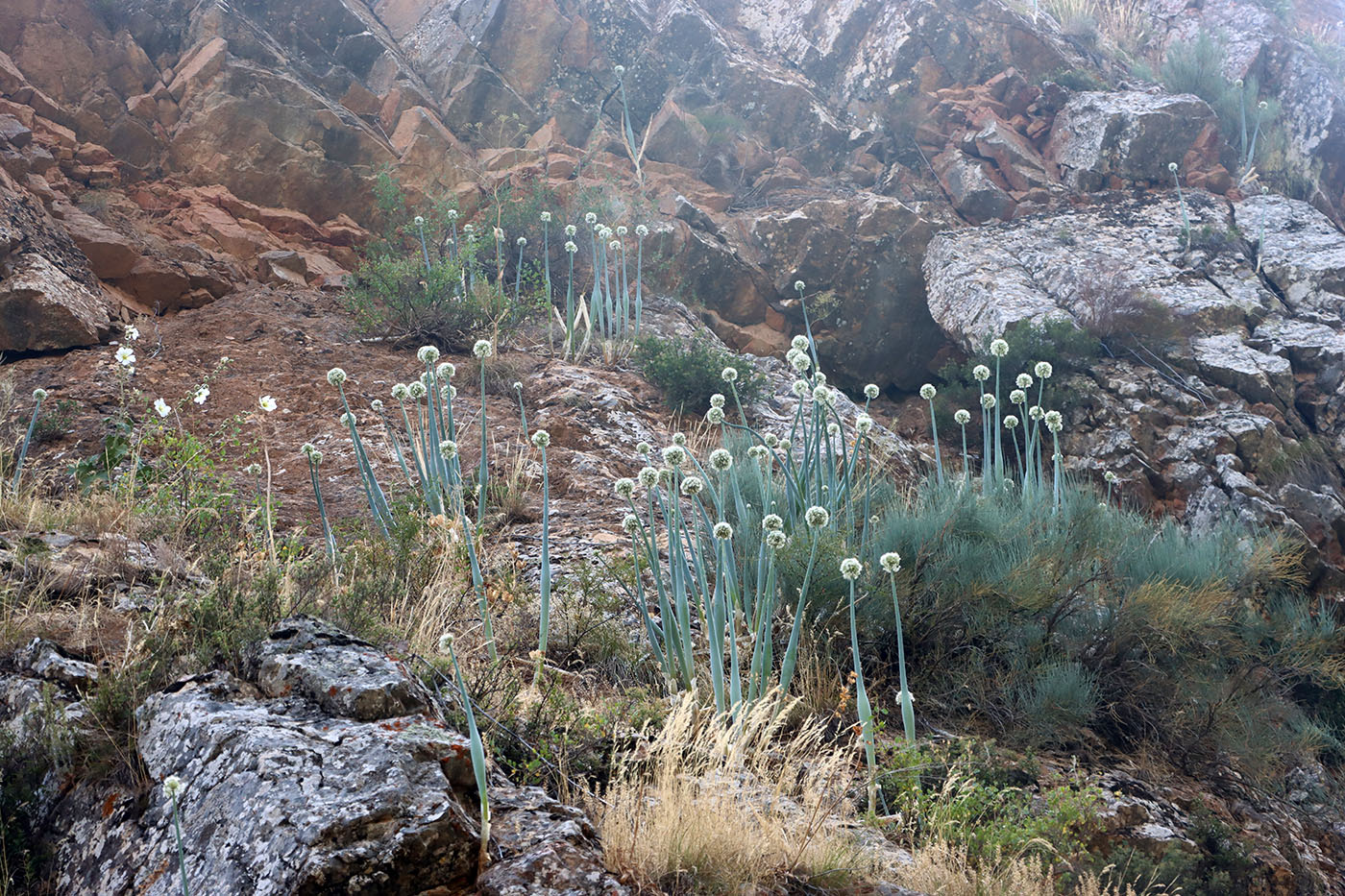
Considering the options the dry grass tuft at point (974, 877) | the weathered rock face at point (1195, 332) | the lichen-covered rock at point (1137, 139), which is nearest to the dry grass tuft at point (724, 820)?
the dry grass tuft at point (974, 877)

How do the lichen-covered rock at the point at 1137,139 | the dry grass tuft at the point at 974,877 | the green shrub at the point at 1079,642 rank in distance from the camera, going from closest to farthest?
the dry grass tuft at the point at 974,877 < the green shrub at the point at 1079,642 < the lichen-covered rock at the point at 1137,139

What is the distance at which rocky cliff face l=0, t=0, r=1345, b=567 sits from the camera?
29.1ft

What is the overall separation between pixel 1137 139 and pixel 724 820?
1187 cm

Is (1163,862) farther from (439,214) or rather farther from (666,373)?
(439,214)

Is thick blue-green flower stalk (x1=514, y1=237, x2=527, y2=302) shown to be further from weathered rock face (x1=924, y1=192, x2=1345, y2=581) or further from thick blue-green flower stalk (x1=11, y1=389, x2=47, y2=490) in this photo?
weathered rock face (x1=924, y1=192, x2=1345, y2=581)

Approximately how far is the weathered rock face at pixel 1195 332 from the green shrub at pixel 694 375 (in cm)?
288

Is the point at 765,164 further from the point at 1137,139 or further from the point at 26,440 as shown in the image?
the point at 26,440

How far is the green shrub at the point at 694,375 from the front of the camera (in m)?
8.35

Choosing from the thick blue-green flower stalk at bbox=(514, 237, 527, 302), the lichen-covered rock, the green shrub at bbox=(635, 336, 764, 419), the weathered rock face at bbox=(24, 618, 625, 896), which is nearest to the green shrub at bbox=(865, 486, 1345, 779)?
the weathered rock face at bbox=(24, 618, 625, 896)

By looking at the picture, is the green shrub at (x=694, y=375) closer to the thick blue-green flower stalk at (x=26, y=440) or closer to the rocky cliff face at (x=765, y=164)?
the rocky cliff face at (x=765, y=164)

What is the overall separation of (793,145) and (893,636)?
397 inches

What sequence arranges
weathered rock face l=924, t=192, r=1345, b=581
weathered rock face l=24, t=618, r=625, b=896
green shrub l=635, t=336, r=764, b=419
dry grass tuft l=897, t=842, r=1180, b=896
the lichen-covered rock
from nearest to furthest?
weathered rock face l=24, t=618, r=625, b=896 < dry grass tuft l=897, t=842, r=1180, b=896 < weathered rock face l=924, t=192, r=1345, b=581 < green shrub l=635, t=336, r=764, b=419 < the lichen-covered rock

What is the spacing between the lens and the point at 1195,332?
370 inches

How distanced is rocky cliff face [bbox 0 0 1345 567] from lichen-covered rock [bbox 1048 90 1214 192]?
1.5 inches
